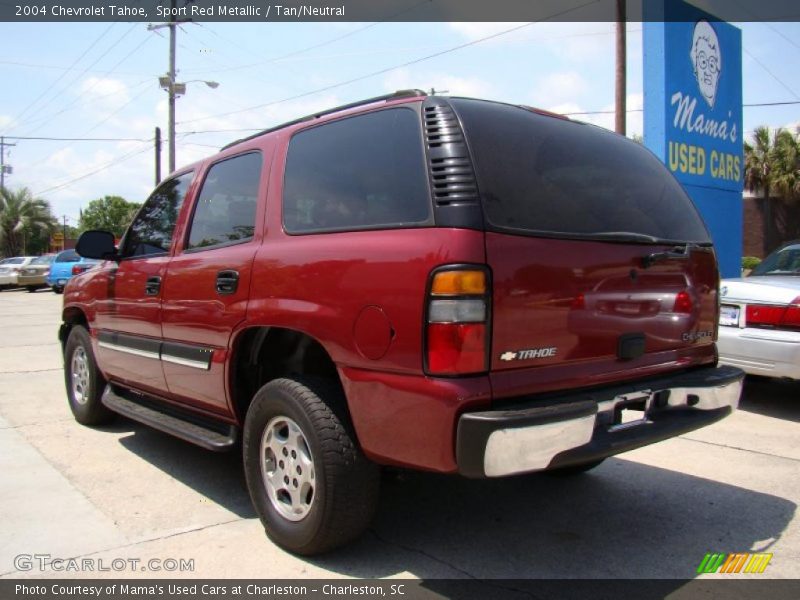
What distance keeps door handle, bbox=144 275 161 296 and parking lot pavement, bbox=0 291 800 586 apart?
1182mm

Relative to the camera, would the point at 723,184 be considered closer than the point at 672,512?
No

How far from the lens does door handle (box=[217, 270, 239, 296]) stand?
3383 millimetres

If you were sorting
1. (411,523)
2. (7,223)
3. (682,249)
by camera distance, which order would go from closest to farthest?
1. (682,249)
2. (411,523)
3. (7,223)

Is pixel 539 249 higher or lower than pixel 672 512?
higher

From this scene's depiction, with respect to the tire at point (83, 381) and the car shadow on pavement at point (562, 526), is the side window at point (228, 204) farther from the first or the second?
the tire at point (83, 381)

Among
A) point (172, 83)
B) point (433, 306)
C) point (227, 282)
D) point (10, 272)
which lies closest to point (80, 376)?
point (227, 282)

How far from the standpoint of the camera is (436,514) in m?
3.64

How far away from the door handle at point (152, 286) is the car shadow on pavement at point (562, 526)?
1887mm

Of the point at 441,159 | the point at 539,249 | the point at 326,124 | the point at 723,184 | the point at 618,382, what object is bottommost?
the point at 618,382

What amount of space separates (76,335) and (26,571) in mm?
2813

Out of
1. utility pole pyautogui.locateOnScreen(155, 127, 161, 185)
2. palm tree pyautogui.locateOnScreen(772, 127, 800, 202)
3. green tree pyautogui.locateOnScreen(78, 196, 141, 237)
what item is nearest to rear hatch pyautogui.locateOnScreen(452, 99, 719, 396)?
utility pole pyautogui.locateOnScreen(155, 127, 161, 185)

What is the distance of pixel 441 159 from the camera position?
2643 millimetres

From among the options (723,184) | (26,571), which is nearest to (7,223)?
(723,184)

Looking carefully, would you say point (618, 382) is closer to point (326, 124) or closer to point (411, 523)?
point (411, 523)
